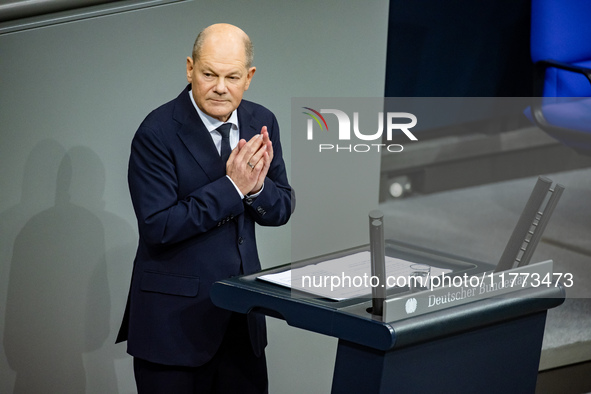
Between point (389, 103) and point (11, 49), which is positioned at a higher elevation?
point (11, 49)

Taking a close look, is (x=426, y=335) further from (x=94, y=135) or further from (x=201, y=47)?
(x=94, y=135)

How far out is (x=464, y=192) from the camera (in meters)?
5.04

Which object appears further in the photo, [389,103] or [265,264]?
[389,103]

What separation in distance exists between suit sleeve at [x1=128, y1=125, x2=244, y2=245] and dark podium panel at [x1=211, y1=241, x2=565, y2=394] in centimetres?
15

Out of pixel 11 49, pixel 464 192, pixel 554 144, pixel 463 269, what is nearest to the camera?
pixel 463 269

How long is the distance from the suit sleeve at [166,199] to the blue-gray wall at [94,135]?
0.68 meters

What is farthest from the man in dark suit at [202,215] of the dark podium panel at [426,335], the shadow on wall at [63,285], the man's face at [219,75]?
the shadow on wall at [63,285]

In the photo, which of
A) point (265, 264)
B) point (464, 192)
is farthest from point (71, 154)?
point (464, 192)

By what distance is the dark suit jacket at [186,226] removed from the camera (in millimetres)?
1854

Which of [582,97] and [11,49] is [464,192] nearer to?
[582,97]

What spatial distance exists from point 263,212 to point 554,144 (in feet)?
12.8

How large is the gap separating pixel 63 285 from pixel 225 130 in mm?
987

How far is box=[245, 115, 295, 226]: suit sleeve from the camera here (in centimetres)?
194

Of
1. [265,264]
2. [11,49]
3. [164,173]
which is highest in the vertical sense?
[11,49]
